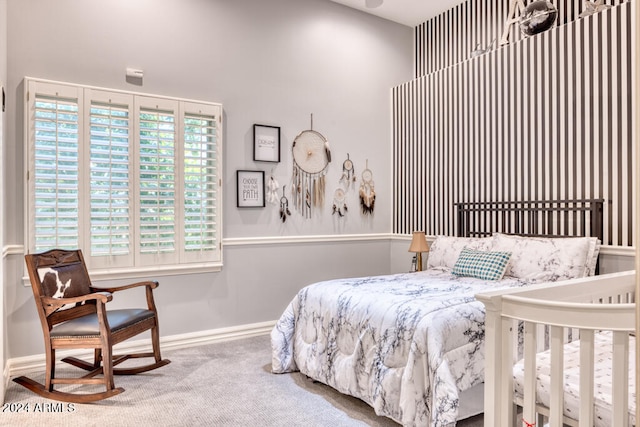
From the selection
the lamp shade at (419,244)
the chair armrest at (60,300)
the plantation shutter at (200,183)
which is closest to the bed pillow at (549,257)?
the lamp shade at (419,244)

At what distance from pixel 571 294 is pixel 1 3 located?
3.74 metres

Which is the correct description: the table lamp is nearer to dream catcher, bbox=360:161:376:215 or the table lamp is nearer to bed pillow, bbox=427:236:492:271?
bed pillow, bbox=427:236:492:271

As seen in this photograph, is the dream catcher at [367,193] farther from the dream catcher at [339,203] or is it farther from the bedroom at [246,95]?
the dream catcher at [339,203]

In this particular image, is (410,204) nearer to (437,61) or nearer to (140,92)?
(437,61)

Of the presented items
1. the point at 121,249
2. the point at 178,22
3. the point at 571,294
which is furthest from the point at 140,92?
the point at 571,294

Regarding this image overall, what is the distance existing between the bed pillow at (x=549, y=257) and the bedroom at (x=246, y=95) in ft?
0.90

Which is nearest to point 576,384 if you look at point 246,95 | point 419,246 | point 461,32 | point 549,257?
point 549,257

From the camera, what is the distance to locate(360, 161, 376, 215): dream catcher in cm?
484

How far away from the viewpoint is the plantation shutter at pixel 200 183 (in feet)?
12.2

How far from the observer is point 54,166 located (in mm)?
3178

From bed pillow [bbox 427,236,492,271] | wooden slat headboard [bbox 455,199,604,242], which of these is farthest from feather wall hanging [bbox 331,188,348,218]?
wooden slat headboard [bbox 455,199,604,242]

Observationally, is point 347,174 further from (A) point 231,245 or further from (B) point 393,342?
(B) point 393,342

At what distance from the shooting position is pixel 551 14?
2648 millimetres

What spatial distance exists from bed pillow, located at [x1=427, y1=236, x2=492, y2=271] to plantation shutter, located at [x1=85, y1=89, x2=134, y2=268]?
2652 mm
